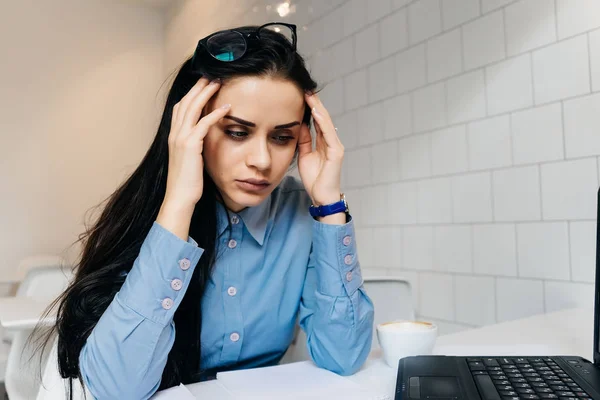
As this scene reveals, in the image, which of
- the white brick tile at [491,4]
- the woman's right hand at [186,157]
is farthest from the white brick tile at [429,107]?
the woman's right hand at [186,157]

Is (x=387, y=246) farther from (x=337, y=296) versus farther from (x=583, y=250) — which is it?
(x=337, y=296)

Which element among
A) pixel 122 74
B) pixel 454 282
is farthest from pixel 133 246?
pixel 122 74

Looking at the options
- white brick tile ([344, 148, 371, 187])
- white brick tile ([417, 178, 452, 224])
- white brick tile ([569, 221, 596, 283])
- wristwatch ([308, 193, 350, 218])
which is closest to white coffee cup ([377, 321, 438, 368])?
wristwatch ([308, 193, 350, 218])

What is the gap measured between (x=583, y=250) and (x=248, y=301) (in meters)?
0.79

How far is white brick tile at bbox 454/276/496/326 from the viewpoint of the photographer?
137 centimetres

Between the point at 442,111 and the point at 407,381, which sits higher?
the point at 442,111

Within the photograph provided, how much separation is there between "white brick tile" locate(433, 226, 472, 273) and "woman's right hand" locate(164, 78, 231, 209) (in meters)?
0.94

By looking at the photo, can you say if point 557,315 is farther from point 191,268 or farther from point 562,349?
point 191,268

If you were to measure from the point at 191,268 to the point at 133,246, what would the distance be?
15 cm

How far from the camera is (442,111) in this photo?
1.52 metres

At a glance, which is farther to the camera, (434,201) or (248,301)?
(434,201)

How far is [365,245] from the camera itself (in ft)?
6.12

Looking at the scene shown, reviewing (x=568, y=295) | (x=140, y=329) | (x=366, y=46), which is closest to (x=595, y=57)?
(x=568, y=295)

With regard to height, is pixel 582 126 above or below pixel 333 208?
above
